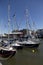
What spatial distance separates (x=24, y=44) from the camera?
202 ft

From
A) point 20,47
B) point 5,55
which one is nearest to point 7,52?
point 5,55

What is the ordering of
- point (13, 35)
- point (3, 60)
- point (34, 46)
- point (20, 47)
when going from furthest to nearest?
point (13, 35) < point (34, 46) < point (20, 47) < point (3, 60)

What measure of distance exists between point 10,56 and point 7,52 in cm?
108

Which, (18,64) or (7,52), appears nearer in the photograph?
(18,64)

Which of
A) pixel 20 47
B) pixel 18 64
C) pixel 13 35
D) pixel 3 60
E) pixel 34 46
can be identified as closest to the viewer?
pixel 18 64

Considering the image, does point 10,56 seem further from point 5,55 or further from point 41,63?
point 41,63

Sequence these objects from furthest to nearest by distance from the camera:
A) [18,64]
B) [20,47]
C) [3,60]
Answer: [20,47], [3,60], [18,64]

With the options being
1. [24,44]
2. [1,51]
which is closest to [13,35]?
[24,44]

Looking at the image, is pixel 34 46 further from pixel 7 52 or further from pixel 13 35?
pixel 13 35

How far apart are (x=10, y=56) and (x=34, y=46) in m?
27.1

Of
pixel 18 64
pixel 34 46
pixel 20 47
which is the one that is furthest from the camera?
pixel 34 46

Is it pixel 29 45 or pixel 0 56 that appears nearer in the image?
pixel 0 56

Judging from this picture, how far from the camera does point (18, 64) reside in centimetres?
3052

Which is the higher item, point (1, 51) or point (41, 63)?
point (1, 51)
